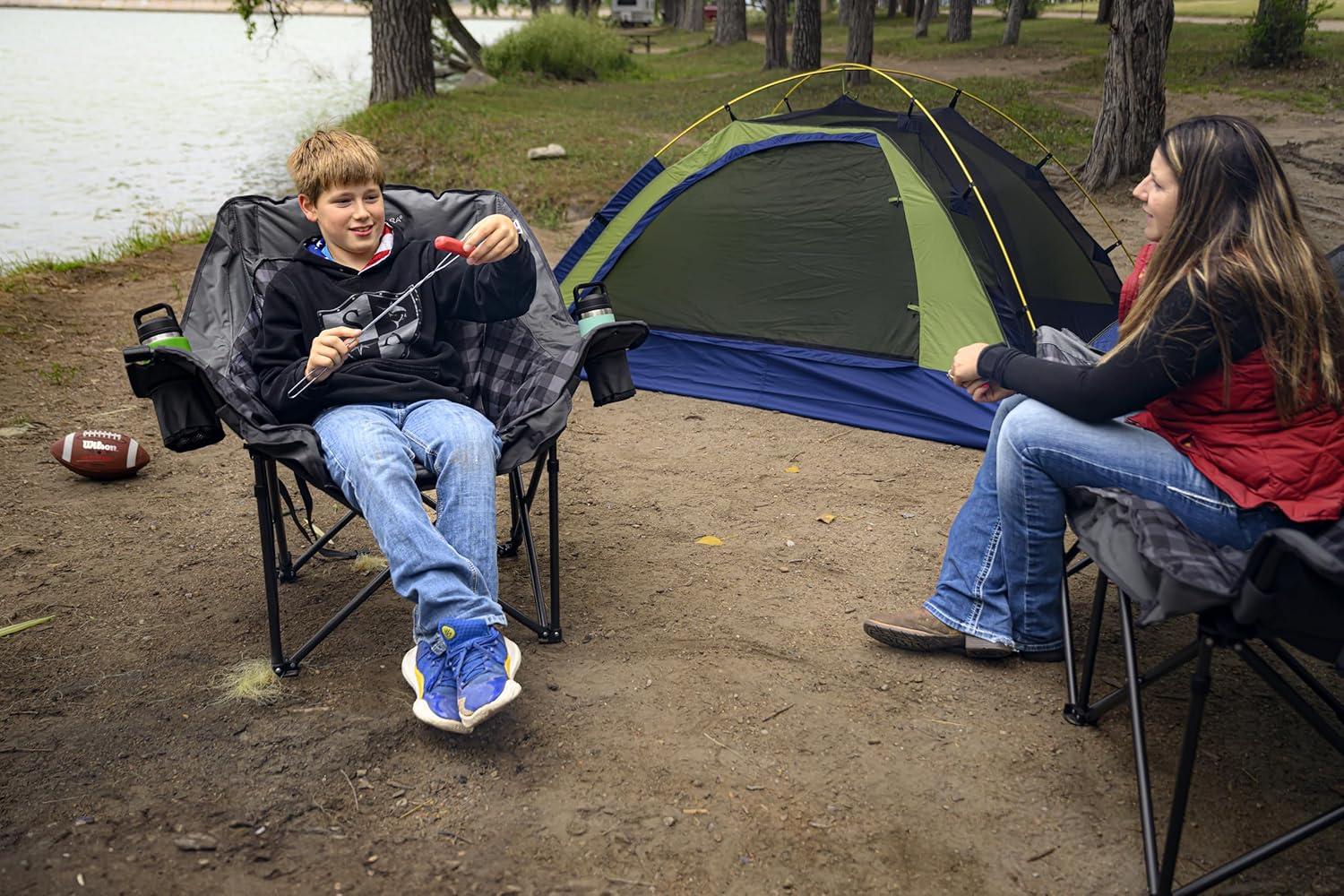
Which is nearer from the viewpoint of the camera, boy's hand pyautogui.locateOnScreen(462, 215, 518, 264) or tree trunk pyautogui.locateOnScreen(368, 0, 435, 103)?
boy's hand pyautogui.locateOnScreen(462, 215, 518, 264)

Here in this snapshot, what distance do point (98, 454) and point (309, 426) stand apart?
5.75 ft

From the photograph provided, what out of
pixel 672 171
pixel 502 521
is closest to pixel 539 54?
pixel 672 171

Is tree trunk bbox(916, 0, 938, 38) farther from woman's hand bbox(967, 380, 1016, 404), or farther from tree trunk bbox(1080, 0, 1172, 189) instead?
woman's hand bbox(967, 380, 1016, 404)

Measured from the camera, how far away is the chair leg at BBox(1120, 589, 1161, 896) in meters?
2.00

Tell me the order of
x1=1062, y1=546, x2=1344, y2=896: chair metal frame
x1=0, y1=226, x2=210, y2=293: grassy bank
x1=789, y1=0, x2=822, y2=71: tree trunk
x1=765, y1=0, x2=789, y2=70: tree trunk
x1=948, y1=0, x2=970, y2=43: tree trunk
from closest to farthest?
x1=1062, y1=546, x2=1344, y2=896: chair metal frame → x1=0, y1=226, x2=210, y2=293: grassy bank → x1=789, y1=0, x2=822, y2=71: tree trunk → x1=765, y1=0, x2=789, y2=70: tree trunk → x1=948, y1=0, x2=970, y2=43: tree trunk

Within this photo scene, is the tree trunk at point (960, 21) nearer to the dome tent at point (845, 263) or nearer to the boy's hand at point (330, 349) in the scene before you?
the dome tent at point (845, 263)

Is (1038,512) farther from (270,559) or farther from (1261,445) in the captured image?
(270,559)

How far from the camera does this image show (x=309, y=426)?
2.63 m

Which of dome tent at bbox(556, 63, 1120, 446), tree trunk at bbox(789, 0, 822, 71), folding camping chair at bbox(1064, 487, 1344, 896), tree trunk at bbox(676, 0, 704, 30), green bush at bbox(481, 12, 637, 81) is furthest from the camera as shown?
tree trunk at bbox(676, 0, 704, 30)

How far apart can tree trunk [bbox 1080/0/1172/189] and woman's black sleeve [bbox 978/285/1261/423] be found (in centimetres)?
660

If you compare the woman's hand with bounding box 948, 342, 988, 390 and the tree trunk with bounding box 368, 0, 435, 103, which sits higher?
the tree trunk with bounding box 368, 0, 435, 103

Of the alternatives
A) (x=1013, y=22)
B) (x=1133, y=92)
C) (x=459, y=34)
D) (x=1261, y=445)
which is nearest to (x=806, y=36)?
(x=459, y=34)

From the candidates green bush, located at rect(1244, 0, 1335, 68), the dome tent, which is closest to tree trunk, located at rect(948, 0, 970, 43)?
green bush, located at rect(1244, 0, 1335, 68)

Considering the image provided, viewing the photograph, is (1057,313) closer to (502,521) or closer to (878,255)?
(878,255)
